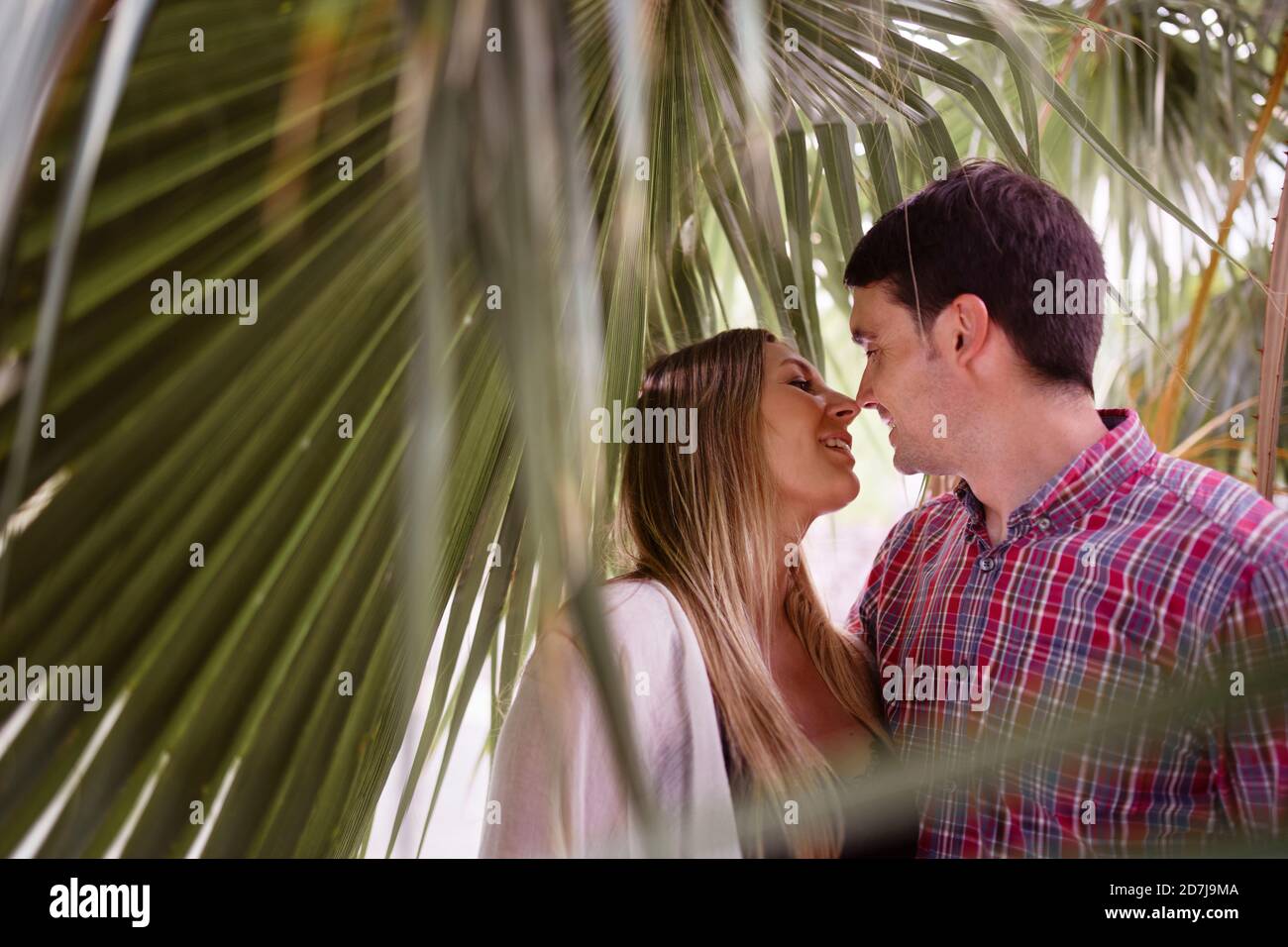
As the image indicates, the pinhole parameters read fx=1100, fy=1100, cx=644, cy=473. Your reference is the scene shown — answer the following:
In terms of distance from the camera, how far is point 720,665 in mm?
953

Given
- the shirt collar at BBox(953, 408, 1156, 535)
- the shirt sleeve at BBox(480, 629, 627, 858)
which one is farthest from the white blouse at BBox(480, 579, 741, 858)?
the shirt collar at BBox(953, 408, 1156, 535)

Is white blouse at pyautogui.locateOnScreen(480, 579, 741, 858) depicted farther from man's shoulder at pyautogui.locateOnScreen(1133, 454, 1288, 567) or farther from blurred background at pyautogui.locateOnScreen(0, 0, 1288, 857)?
man's shoulder at pyautogui.locateOnScreen(1133, 454, 1288, 567)

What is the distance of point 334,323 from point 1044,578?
612 millimetres

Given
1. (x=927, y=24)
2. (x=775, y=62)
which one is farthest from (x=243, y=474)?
(x=927, y=24)

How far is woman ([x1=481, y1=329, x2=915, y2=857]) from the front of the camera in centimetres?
92

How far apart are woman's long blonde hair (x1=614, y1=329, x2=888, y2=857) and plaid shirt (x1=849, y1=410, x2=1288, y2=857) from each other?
0.29ft

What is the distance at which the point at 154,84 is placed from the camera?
89 cm

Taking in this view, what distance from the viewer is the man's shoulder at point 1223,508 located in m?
0.87

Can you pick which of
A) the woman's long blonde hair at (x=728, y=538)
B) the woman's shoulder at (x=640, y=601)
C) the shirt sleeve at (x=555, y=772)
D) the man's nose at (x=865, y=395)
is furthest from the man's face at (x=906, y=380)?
the shirt sleeve at (x=555, y=772)

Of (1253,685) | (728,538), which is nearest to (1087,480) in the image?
(1253,685)

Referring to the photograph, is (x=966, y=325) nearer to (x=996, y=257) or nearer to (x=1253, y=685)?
(x=996, y=257)
